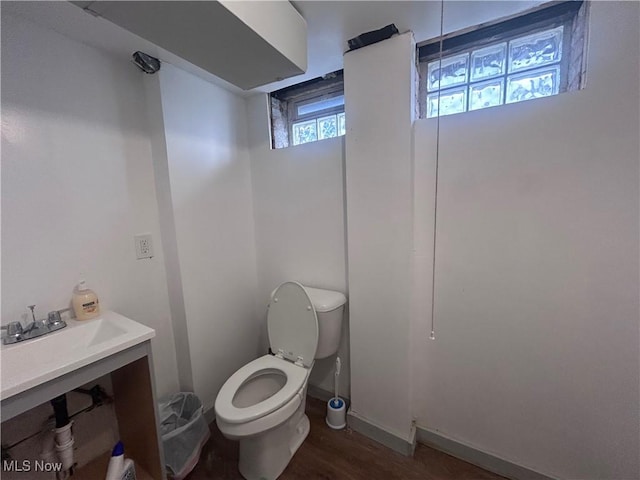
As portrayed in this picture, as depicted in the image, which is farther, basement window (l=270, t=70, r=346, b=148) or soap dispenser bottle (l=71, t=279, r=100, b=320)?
basement window (l=270, t=70, r=346, b=148)

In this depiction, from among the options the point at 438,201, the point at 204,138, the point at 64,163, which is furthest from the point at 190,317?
the point at 438,201

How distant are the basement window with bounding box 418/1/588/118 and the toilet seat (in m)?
1.53

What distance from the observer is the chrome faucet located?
99 cm

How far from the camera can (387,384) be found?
1.46 metres

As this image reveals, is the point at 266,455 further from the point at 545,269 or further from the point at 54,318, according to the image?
the point at 545,269

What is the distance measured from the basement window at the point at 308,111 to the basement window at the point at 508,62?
0.50 metres

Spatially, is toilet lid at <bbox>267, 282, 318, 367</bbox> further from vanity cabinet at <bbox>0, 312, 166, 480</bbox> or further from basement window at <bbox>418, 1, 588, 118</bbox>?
basement window at <bbox>418, 1, 588, 118</bbox>

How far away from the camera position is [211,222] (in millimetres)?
1664

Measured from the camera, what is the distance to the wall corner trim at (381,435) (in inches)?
55.5

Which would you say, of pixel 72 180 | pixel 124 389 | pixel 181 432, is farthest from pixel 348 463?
pixel 72 180

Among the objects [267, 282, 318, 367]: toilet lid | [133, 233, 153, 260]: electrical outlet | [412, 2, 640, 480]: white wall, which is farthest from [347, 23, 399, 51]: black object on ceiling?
[133, 233, 153, 260]: electrical outlet

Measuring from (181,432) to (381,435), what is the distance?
1.05 meters

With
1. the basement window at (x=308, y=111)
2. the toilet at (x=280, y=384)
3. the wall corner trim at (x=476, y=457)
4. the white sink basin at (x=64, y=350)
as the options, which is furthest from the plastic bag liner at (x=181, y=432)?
the basement window at (x=308, y=111)

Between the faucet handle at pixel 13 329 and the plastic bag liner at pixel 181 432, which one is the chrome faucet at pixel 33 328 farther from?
the plastic bag liner at pixel 181 432
